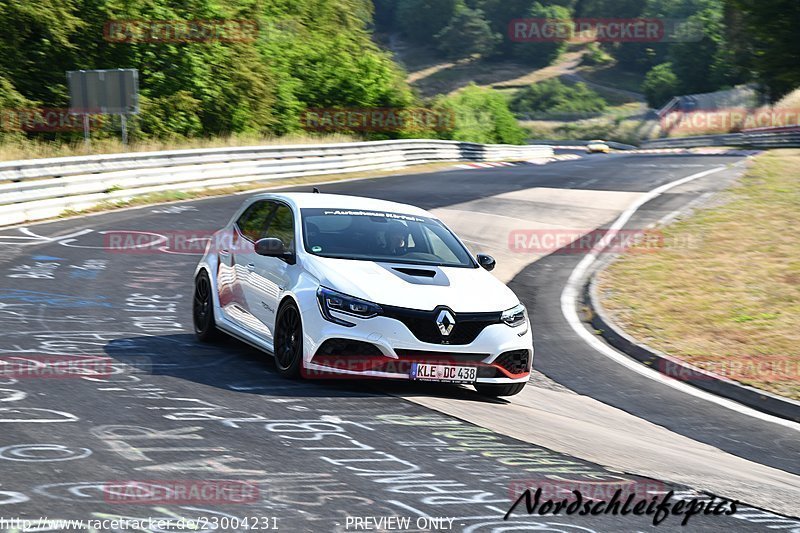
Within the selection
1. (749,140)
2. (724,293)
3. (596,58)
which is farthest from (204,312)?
(596,58)

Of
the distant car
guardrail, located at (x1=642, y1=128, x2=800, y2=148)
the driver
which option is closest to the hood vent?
the driver

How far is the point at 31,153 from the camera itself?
84.0 ft

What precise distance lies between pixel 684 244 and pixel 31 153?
50.2 ft

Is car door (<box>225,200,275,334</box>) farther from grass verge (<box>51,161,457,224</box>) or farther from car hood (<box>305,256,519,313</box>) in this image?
grass verge (<box>51,161,457,224</box>)

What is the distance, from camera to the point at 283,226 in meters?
10.0

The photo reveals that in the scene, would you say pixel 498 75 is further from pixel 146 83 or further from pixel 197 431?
pixel 197 431

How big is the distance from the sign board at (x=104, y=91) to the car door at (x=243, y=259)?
60.4 feet

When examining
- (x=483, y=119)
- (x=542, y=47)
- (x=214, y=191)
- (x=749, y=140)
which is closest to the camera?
(x=214, y=191)

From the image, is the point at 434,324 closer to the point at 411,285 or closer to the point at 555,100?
the point at 411,285

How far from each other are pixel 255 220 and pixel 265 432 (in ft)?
12.7

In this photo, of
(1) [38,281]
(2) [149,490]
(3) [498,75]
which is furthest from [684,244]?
(3) [498,75]

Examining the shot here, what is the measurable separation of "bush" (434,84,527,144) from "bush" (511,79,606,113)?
5891 cm

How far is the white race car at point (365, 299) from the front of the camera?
8617 millimetres

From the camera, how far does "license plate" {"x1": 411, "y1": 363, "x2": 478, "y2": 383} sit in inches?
340
